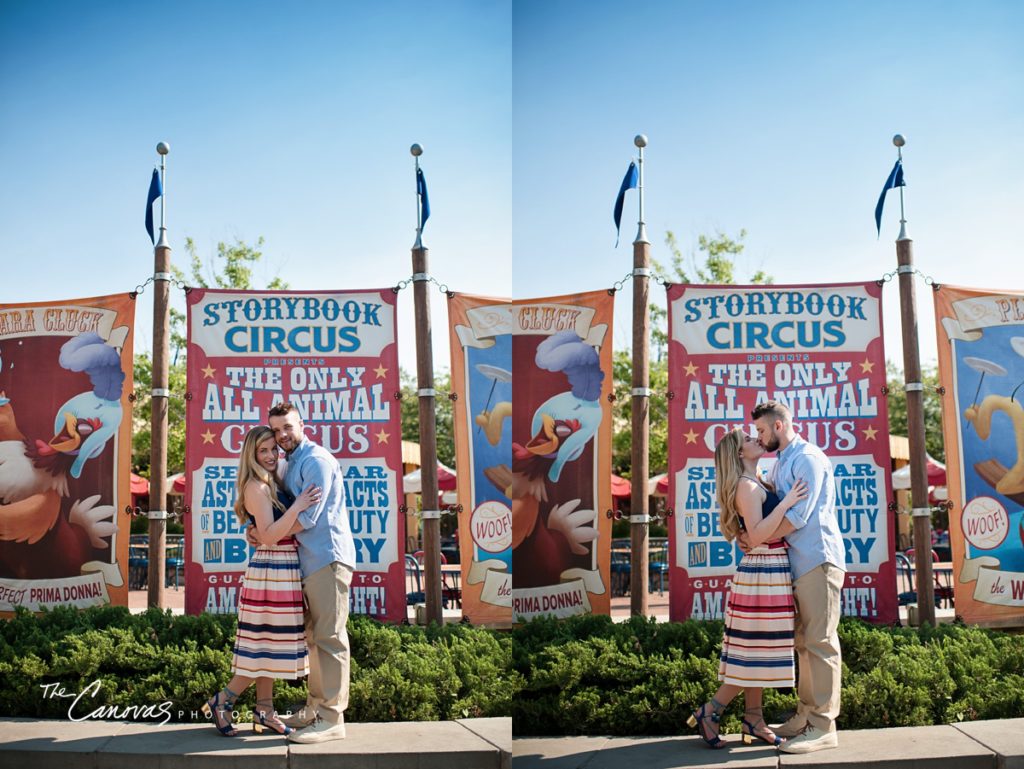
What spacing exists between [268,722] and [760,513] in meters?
2.71

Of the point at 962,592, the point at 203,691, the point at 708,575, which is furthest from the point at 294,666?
the point at 962,592

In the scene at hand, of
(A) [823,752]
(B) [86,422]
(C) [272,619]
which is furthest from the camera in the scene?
(B) [86,422]

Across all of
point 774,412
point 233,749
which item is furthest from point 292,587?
point 774,412

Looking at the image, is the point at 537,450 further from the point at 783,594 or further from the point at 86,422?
the point at 86,422

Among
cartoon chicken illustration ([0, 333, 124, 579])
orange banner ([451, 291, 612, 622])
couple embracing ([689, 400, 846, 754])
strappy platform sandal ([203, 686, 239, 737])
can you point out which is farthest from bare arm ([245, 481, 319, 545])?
cartoon chicken illustration ([0, 333, 124, 579])

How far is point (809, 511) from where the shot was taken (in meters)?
4.62

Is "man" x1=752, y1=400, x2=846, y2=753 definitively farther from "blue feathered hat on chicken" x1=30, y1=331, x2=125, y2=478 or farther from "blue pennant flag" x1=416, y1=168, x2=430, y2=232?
"blue feathered hat on chicken" x1=30, y1=331, x2=125, y2=478

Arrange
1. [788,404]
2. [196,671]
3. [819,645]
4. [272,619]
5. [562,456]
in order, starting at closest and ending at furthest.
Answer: [819,645], [272,619], [196,671], [788,404], [562,456]

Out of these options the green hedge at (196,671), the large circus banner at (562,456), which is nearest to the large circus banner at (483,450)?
the large circus banner at (562,456)

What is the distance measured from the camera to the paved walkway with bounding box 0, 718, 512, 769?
445cm

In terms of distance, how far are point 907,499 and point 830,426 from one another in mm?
16303

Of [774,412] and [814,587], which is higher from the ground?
[774,412]

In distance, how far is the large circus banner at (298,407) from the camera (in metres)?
6.64

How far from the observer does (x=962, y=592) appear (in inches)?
258
